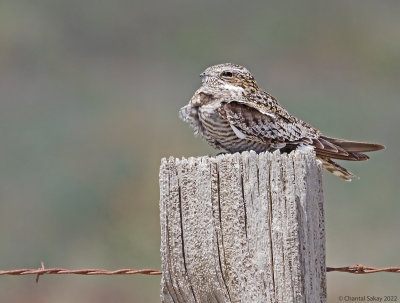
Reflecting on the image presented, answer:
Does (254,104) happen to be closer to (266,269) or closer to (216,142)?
(216,142)

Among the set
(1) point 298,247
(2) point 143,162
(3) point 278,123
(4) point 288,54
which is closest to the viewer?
(1) point 298,247

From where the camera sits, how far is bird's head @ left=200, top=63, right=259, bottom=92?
20.6ft

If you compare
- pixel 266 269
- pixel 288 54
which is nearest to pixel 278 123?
pixel 266 269

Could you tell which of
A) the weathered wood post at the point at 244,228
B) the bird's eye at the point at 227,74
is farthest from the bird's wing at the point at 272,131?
the weathered wood post at the point at 244,228

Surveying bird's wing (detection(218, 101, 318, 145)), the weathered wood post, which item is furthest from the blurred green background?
the weathered wood post

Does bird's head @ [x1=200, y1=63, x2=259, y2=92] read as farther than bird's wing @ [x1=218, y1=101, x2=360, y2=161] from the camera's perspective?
Yes

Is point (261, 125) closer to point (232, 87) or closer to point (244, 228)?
point (232, 87)

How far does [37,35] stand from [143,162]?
8804 millimetres

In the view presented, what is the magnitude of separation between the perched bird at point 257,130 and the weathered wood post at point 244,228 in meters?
1.71

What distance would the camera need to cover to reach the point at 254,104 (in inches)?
230

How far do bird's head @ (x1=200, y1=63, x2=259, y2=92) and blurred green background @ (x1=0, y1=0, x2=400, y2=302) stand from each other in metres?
5.72

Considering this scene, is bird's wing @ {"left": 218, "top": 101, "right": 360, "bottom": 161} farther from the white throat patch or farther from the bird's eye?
the bird's eye

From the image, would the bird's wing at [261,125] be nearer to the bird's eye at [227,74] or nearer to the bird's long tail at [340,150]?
the bird's long tail at [340,150]

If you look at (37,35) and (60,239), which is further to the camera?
(37,35)
